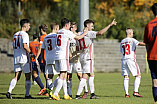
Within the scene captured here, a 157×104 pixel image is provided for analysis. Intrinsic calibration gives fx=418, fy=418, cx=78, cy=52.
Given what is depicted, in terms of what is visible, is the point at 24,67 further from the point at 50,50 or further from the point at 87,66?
the point at 87,66

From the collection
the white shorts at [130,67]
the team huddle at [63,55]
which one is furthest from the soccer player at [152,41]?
the white shorts at [130,67]

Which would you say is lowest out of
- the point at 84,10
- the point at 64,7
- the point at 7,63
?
the point at 7,63

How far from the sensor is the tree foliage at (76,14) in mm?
35594

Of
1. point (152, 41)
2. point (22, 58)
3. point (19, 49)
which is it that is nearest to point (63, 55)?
point (22, 58)

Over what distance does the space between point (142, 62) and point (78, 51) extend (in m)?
19.6

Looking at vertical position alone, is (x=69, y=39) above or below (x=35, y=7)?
below

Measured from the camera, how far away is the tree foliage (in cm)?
3559

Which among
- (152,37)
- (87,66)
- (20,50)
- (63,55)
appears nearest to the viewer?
(152,37)

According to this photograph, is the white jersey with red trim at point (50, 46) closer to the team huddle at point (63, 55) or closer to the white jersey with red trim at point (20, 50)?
the team huddle at point (63, 55)

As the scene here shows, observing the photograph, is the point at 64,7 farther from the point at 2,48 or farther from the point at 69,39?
the point at 69,39

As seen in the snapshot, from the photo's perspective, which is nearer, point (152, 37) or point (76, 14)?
point (152, 37)

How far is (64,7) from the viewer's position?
38906mm

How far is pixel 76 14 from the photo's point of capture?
37.6 metres

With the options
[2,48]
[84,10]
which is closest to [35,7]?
[2,48]
